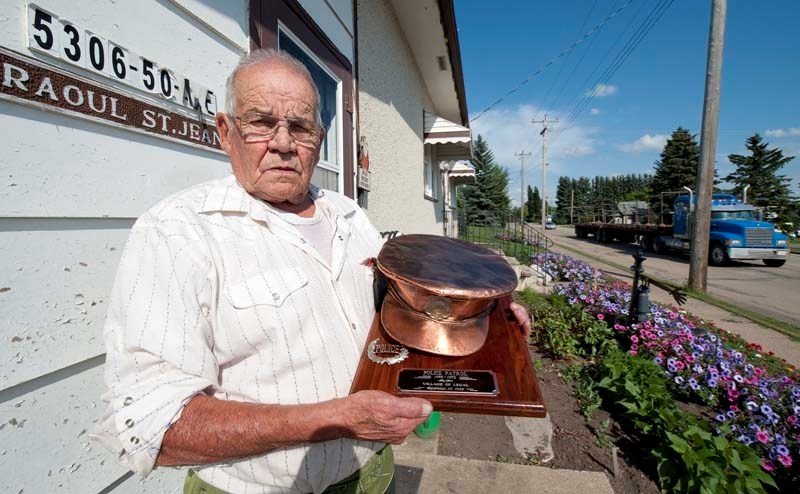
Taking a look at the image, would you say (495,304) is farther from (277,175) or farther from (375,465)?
(277,175)

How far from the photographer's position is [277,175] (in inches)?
46.6

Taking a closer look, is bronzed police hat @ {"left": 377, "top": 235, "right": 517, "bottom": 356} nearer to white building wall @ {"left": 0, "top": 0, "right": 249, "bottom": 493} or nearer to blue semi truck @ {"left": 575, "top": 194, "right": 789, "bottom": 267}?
white building wall @ {"left": 0, "top": 0, "right": 249, "bottom": 493}

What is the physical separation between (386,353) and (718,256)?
53.9 feet

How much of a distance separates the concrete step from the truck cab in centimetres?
1280

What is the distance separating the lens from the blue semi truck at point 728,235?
12.3 m

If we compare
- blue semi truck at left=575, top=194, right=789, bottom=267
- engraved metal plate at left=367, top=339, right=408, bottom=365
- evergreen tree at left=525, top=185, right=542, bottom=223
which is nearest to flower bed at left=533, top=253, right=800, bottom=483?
engraved metal plate at left=367, top=339, right=408, bottom=365

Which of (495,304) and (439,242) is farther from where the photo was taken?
(439,242)

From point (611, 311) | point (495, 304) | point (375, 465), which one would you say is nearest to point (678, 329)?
point (611, 311)

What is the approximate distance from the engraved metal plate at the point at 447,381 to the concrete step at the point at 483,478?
1757mm

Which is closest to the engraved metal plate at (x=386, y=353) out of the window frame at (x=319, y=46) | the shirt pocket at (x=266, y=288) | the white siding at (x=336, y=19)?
the shirt pocket at (x=266, y=288)

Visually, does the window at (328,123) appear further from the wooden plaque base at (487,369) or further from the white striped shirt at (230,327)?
the wooden plaque base at (487,369)

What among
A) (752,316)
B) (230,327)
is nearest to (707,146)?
(752,316)

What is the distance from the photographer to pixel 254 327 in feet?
3.17

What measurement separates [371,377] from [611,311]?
451cm
